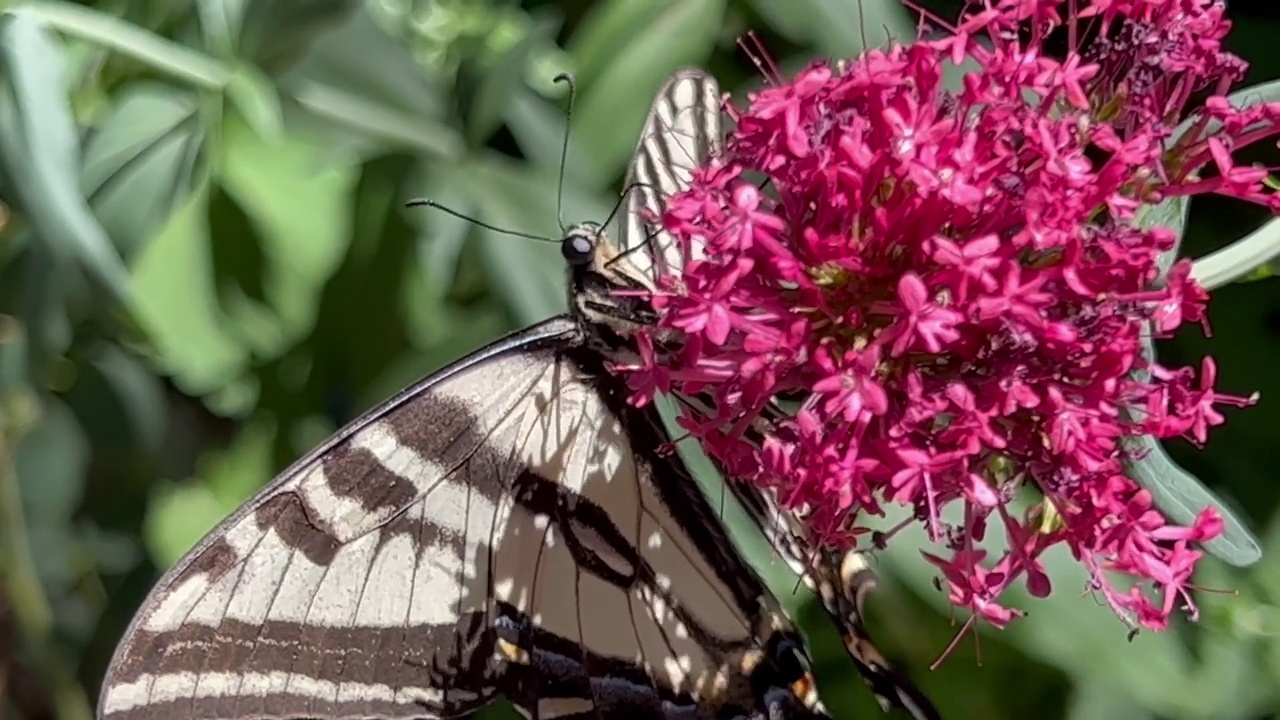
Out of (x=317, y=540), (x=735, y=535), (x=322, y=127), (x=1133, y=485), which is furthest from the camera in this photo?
(x=322, y=127)

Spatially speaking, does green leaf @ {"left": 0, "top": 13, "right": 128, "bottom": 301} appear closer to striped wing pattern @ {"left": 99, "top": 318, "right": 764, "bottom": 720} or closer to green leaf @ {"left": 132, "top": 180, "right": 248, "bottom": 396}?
striped wing pattern @ {"left": 99, "top": 318, "right": 764, "bottom": 720}

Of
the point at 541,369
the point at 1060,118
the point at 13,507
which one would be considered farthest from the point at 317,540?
the point at 13,507

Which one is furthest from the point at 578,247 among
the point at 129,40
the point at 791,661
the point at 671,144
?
the point at 129,40

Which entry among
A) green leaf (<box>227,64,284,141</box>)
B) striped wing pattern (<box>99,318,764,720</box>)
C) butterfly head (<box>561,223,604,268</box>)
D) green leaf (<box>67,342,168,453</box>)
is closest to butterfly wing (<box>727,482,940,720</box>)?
striped wing pattern (<box>99,318,764,720</box>)

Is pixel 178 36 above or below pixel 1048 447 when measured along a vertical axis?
above

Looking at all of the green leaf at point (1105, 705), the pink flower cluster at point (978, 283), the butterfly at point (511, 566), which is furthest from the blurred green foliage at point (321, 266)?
the pink flower cluster at point (978, 283)

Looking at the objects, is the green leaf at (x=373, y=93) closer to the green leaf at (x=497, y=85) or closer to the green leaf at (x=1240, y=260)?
the green leaf at (x=497, y=85)

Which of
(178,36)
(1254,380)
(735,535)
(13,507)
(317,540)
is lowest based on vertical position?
(1254,380)

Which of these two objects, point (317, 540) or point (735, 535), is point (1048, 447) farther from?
point (317, 540)
